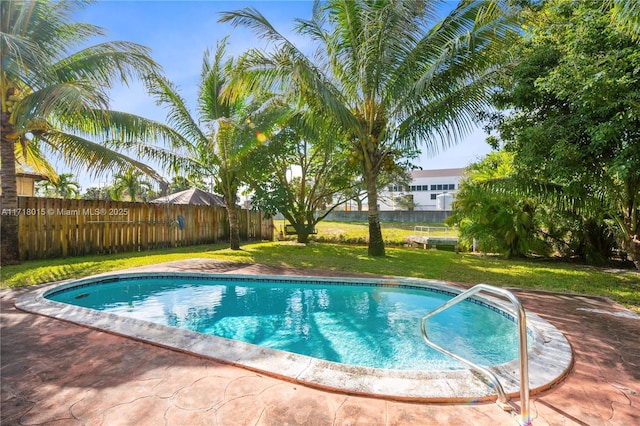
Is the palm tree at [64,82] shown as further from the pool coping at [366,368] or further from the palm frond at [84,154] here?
the pool coping at [366,368]

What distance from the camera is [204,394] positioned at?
254 cm

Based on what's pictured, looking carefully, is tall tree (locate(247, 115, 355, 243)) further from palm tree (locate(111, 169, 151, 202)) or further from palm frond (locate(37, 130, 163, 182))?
palm tree (locate(111, 169, 151, 202))

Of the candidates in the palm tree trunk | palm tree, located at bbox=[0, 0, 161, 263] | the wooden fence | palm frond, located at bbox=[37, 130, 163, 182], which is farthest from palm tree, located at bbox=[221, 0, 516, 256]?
the wooden fence

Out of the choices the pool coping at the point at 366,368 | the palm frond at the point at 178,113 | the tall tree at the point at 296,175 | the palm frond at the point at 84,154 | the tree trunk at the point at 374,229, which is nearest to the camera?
the pool coping at the point at 366,368

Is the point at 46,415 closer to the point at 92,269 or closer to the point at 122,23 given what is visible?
the point at 92,269

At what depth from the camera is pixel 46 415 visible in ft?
7.48

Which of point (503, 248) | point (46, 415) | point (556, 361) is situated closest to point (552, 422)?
point (556, 361)

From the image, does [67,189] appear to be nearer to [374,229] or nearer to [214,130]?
[214,130]

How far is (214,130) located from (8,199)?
542 centimetres

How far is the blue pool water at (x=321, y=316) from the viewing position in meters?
4.23

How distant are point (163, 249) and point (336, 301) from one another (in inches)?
362

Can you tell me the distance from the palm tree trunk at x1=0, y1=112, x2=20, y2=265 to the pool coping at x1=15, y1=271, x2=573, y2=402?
5790 mm

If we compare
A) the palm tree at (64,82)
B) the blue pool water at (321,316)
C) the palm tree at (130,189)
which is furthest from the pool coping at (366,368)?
the palm tree at (130,189)

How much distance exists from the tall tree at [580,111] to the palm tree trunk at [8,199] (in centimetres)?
1184
